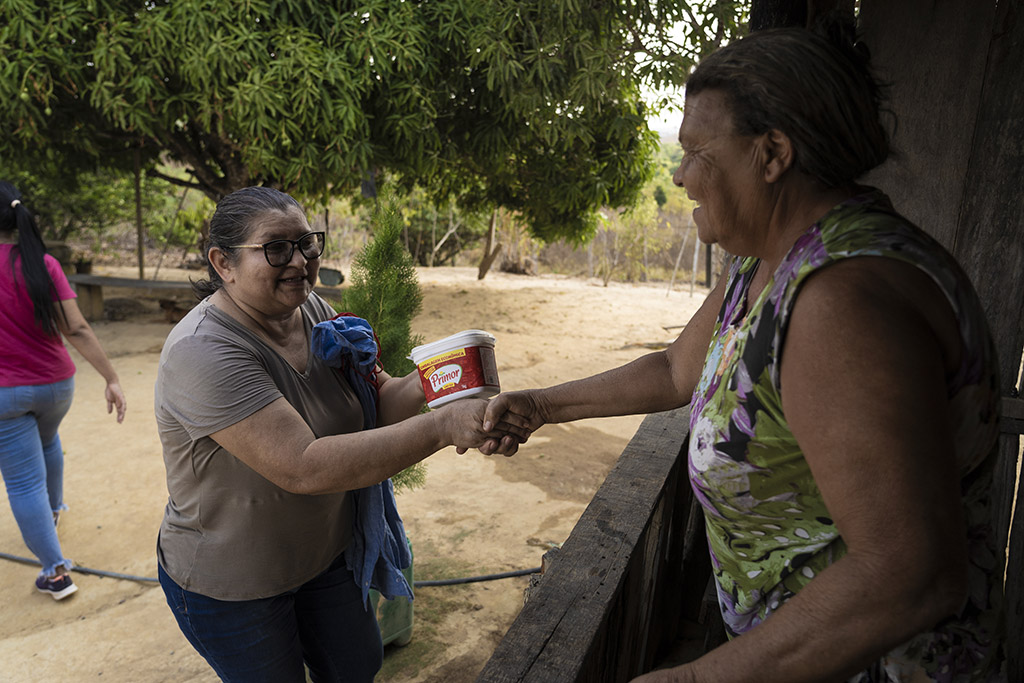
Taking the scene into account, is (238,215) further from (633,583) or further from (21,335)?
(21,335)

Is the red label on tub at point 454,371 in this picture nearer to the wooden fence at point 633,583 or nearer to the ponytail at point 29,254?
the wooden fence at point 633,583

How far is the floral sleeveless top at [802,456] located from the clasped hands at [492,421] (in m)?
0.73

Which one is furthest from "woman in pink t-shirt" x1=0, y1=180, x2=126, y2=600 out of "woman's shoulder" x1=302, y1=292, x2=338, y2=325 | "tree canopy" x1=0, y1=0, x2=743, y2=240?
"tree canopy" x1=0, y1=0, x2=743, y2=240

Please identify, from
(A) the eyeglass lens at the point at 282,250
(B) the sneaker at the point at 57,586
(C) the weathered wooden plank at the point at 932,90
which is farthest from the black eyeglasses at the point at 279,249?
(B) the sneaker at the point at 57,586

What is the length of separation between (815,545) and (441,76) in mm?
9065

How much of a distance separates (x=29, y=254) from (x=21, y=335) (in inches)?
16.8

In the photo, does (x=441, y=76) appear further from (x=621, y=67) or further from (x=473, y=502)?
(x=473, y=502)

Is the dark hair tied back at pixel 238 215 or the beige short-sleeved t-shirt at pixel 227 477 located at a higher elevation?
the dark hair tied back at pixel 238 215

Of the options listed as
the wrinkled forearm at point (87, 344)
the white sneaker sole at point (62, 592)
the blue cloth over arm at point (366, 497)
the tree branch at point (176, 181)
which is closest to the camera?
the blue cloth over arm at point (366, 497)

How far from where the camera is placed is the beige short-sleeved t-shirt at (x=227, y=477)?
5.55 feet

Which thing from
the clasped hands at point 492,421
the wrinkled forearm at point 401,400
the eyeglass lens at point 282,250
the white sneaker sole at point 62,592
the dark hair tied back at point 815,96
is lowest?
the white sneaker sole at point 62,592

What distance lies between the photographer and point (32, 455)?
3.78m

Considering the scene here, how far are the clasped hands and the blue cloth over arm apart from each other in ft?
1.29

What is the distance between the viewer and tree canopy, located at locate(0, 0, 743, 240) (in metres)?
6.94
